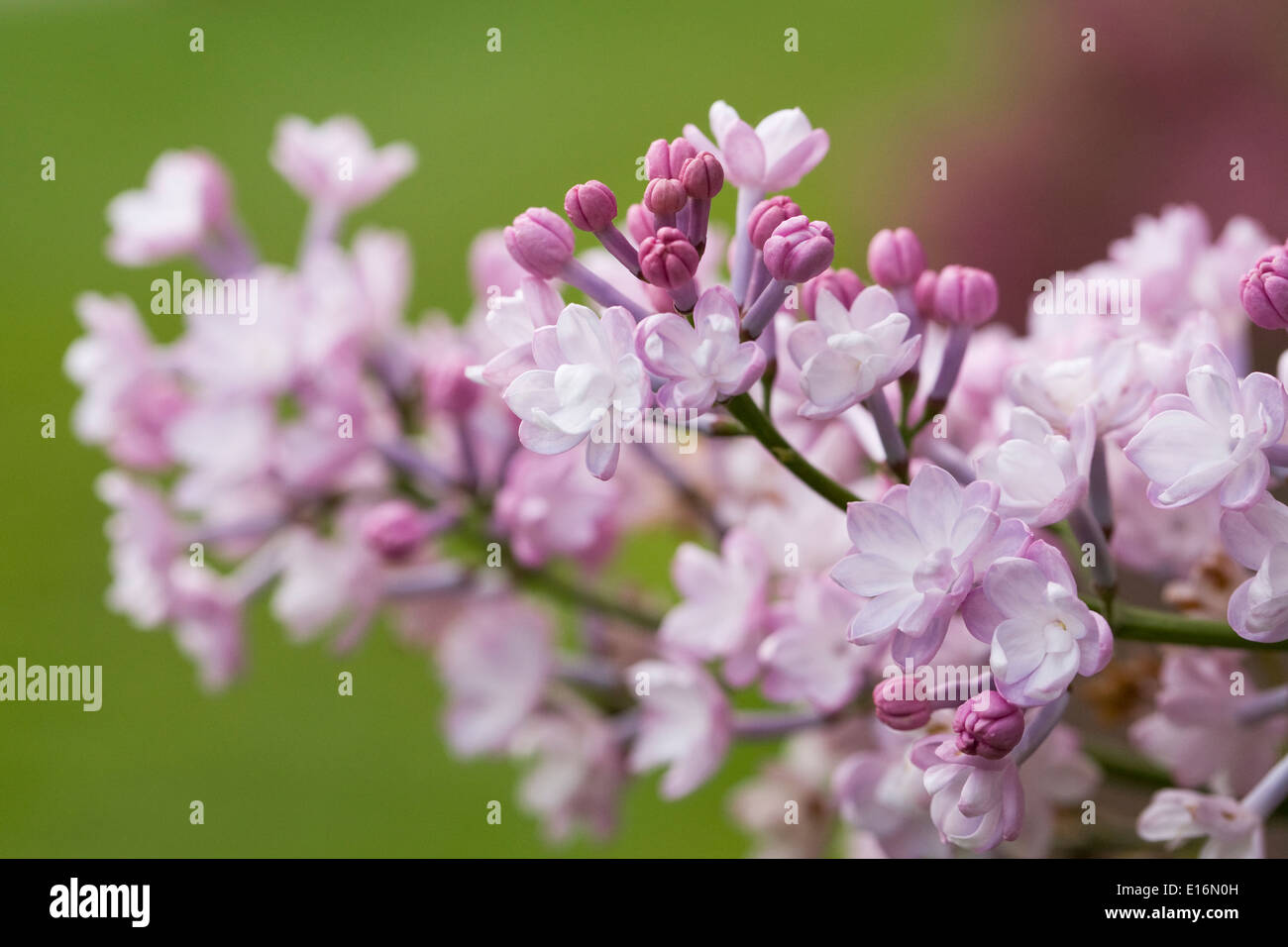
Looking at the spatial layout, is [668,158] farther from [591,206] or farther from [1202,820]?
[1202,820]

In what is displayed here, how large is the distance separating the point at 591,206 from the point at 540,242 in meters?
0.02

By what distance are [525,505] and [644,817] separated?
654 millimetres

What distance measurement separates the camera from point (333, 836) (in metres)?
1.07

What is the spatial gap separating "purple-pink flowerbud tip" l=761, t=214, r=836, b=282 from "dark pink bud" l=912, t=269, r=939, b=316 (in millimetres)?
68

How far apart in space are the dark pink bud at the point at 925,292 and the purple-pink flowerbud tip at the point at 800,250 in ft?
0.22

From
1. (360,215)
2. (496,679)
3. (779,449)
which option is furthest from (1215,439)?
(360,215)

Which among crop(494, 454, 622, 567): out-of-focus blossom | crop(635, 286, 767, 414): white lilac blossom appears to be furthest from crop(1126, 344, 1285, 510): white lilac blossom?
crop(494, 454, 622, 567): out-of-focus blossom

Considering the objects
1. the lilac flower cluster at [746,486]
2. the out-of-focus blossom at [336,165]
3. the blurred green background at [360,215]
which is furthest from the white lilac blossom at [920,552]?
the blurred green background at [360,215]

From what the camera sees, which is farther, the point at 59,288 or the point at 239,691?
the point at 59,288

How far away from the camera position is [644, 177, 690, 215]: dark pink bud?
0.33 metres

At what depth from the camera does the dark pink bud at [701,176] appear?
13.2 inches

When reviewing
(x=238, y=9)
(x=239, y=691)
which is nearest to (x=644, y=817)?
(x=239, y=691)

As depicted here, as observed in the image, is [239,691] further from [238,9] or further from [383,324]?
[238,9]

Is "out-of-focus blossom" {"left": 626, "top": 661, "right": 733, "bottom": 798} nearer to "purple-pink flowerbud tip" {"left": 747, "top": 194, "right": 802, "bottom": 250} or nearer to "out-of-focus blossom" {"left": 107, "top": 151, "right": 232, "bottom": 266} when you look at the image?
"purple-pink flowerbud tip" {"left": 747, "top": 194, "right": 802, "bottom": 250}
